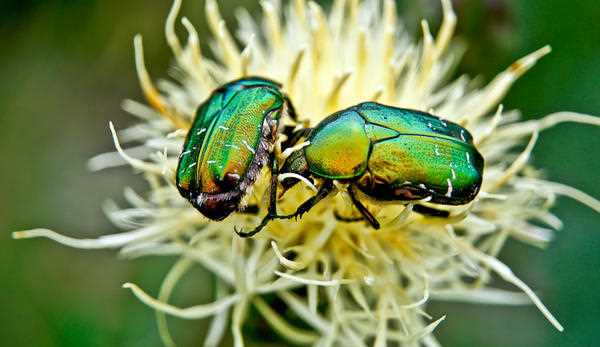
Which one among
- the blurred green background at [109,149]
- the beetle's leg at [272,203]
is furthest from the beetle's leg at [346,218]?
the blurred green background at [109,149]

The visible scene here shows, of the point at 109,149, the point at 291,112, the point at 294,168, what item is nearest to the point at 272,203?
the point at 294,168

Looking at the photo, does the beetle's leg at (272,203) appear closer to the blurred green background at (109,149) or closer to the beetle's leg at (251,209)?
the beetle's leg at (251,209)

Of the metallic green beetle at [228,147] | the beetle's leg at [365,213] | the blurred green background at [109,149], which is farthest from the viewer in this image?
the blurred green background at [109,149]

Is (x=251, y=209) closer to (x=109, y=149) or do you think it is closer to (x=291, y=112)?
(x=291, y=112)

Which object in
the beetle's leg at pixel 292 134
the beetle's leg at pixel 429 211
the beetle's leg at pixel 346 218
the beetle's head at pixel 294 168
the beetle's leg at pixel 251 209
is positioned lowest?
the beetle's leg at pixel 429 211

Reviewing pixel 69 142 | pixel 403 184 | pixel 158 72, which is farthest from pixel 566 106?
pixel 69 142

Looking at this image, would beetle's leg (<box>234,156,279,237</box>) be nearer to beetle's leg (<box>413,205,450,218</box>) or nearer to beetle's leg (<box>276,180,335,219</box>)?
beetle's leg (<box>276,180,335,219</box>)

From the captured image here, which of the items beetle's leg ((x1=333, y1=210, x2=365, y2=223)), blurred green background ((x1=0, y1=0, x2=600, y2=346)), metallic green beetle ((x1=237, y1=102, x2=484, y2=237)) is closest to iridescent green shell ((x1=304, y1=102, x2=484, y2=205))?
metallic green beetle ((x1=237, y1=102, x2=484, y2=237))
